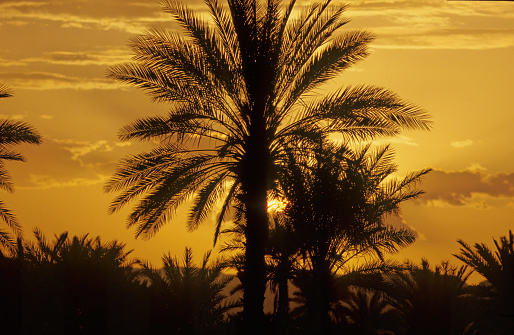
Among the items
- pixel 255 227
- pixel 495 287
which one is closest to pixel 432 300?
pixel 495 287

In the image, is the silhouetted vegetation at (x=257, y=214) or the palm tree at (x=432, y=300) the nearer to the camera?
the silhouetted vegetation at (x=257, y=214)

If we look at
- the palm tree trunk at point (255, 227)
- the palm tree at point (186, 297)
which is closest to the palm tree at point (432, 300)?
the palm tree at point (186, 297)

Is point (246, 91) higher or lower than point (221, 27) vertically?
lower

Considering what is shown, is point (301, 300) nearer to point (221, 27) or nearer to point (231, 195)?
point (231, 195)

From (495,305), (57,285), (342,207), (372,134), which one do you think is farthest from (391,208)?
(57,285)

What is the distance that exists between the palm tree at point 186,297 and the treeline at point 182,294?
4cm

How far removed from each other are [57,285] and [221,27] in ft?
35.6

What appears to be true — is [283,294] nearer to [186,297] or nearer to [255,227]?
[186,297]

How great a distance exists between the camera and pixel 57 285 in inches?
900

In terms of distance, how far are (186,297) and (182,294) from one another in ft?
0.67

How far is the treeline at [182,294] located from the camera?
2253cm

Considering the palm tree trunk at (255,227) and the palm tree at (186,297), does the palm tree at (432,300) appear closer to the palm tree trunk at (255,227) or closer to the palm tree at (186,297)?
the palm tree at (186,297)

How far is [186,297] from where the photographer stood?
25469 mm

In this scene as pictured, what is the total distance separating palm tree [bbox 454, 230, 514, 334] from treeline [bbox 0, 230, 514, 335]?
1.5 inches
